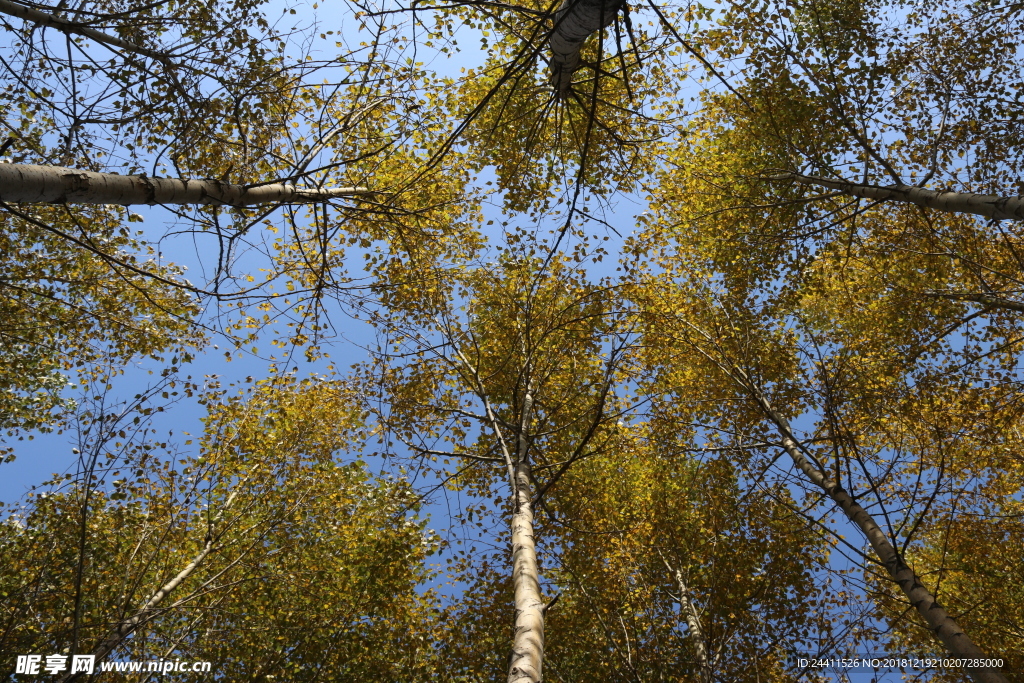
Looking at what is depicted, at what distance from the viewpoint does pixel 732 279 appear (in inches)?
399

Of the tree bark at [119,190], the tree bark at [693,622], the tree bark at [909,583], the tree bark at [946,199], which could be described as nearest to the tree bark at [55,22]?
the tree bark at [119,190]

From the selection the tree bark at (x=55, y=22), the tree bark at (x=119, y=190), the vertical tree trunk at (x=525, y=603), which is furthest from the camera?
the tree bark at (x=55, y=22)

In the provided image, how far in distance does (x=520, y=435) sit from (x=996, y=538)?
8242mm

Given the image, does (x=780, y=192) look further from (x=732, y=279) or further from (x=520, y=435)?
(x=520, y=435)

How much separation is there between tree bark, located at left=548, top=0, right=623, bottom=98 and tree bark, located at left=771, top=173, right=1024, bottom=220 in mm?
3223

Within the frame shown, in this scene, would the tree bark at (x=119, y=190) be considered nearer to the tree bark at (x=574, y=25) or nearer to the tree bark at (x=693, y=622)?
the tree bark at (x=574, y=25)

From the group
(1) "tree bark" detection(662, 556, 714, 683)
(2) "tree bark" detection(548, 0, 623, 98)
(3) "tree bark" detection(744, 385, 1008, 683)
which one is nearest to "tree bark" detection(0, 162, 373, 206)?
(2) "tree bark" detection(548, 0, 623, 98)

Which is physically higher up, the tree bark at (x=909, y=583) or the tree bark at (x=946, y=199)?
the tree bark at (x=946, y=199)

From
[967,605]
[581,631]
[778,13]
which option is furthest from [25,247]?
[967,605]

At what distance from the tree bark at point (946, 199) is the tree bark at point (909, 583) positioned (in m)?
2.79

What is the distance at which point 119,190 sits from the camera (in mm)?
3496

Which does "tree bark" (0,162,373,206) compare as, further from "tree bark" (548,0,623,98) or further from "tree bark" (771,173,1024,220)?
"tree bark" (771,173,1024,220)

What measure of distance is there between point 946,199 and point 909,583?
3.69 m

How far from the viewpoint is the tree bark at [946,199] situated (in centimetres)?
441
